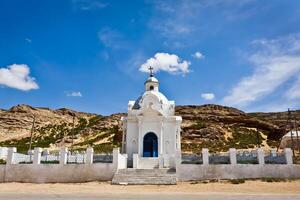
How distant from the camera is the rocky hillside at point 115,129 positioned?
56.2 metres

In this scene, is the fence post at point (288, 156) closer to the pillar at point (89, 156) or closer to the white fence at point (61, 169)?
the white fence at point (61, 169)

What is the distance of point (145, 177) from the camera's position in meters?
18.7

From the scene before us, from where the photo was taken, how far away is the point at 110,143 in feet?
191

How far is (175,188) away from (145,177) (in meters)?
2.68

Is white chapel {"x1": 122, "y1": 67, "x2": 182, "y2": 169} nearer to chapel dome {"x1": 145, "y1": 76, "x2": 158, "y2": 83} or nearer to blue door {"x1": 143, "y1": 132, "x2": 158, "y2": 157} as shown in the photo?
blue door {"x1": 143, "y1": 132, "x2": 158, "y2": 157}

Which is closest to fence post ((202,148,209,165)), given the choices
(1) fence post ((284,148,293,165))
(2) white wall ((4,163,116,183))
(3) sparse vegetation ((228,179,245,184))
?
(3) sparse vegetation ((228,179,245,184))

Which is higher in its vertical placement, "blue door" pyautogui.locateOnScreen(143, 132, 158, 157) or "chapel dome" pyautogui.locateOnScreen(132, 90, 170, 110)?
"chapel dome" pyautogui.locateOnScreen(132, 90, 170, 110)

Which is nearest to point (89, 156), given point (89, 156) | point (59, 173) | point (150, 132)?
point (89, 156)

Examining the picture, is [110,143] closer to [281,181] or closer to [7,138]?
[7,138]

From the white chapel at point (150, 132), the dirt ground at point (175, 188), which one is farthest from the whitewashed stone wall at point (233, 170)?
the white chapel at point (150, 132)

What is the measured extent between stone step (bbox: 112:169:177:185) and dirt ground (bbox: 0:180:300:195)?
65 centimetres

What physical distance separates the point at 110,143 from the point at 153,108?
33523 mm

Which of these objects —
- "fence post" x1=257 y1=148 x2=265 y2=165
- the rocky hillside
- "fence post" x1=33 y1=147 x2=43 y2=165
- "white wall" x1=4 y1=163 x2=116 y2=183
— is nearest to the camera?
"white wall" x1=4 y1=163 x2=116 y2=183

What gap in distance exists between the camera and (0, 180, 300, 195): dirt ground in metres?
15.4
